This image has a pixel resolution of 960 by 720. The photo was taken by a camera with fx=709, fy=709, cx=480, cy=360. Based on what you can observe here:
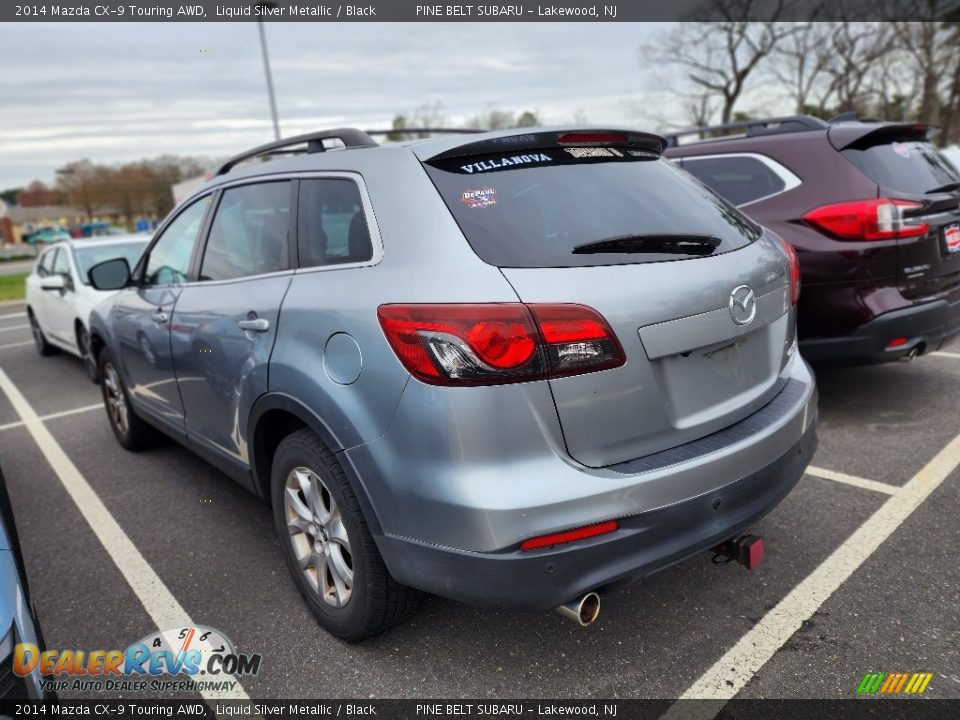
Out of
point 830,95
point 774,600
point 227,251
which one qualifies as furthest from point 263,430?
point 830,95

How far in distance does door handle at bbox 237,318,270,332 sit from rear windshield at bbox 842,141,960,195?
3528mm

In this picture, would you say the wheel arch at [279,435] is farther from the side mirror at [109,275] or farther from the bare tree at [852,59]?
the bare tree at [852,59]

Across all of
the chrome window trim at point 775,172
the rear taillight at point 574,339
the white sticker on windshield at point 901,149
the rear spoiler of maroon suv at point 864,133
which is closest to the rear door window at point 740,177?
the chrome window trim at point 775,172

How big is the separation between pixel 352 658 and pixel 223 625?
Answer: 601mm

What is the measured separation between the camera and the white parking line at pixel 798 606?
2.21 m

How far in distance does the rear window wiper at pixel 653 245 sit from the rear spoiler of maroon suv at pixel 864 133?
2.46 m

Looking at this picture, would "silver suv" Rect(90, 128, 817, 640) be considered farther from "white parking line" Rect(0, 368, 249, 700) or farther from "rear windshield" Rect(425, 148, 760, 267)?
"white parking line" Rect(0, 368, 249, 700)

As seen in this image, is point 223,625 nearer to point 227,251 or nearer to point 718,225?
point 227,251

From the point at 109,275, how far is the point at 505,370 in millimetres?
3263

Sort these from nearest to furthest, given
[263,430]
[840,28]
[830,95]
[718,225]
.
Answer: [718,225]
[263,430]
[840,28]
[830,95]

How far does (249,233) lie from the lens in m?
3.07

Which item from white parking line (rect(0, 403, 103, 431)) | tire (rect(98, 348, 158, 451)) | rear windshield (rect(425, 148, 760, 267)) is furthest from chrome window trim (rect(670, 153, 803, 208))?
white parking line (rect(0, 403, 103, 431))

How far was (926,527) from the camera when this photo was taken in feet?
10.2

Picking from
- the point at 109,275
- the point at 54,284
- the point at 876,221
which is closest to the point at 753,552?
the point at 876,221
